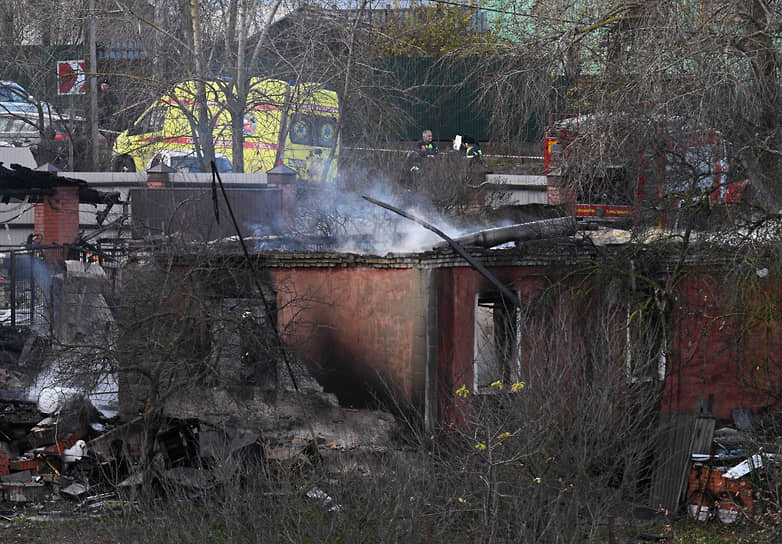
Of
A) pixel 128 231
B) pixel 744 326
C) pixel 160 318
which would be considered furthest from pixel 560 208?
pixel 128 231

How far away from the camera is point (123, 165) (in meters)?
23.6

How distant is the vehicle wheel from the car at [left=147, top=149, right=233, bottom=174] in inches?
27.6

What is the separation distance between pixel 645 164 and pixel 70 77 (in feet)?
49.1

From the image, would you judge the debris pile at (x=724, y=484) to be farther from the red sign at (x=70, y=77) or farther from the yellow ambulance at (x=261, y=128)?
the red sign at (x=70, y=77)

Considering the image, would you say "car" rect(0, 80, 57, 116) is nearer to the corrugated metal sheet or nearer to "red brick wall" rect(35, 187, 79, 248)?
"red brick wall" rect(35, 187, 79, 248)

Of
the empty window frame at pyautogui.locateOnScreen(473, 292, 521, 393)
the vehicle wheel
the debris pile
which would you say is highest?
the vehicle wheel

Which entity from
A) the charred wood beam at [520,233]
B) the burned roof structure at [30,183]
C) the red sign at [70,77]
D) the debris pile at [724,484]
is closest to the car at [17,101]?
the red sign at [70,77]

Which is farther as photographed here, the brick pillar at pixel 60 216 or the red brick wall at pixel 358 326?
the brick pillar at pixel 60 216

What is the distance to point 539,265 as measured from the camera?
13.4 meters

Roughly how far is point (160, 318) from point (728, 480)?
7812 millimetres

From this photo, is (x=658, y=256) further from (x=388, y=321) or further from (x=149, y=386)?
(x=149, y=386)

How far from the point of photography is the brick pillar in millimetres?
17281

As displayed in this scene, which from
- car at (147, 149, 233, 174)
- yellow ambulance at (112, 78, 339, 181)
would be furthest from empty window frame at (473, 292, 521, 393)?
car at (147, 149, 233, 174)

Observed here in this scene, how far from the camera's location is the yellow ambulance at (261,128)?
22250mm
